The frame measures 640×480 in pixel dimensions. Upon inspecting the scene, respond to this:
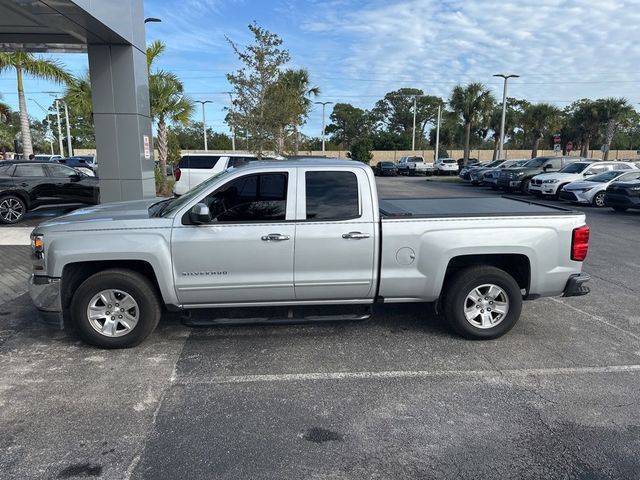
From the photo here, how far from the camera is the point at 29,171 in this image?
12117mm

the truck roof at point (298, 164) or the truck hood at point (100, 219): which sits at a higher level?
the truck roof at point (298, 164)

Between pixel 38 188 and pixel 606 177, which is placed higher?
pixel 606 177

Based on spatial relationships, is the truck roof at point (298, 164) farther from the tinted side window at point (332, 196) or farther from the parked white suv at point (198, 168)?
the parked white suv at point (198, 168)

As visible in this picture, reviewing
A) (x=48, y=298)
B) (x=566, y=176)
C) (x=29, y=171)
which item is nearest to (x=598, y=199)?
(x=566, y=176)

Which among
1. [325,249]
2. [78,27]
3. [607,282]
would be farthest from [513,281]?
[78,27]

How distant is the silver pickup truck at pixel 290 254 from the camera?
14.5 feet

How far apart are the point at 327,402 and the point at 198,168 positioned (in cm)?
1302

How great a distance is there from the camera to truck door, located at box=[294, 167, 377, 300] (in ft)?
15.0

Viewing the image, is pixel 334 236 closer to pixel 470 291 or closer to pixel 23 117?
pixel 470 291

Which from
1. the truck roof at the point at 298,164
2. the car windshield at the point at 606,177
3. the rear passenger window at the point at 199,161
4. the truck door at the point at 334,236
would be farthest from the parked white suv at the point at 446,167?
the truck door at the point at 334,236

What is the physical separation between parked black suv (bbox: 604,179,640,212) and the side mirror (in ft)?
47.8

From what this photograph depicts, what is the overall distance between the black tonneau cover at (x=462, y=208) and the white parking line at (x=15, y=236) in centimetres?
767

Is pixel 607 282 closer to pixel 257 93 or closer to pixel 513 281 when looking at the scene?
pixel 513 281

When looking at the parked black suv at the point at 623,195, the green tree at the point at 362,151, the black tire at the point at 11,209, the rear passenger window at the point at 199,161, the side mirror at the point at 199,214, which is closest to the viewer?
the side mirror at the point at 199,214
